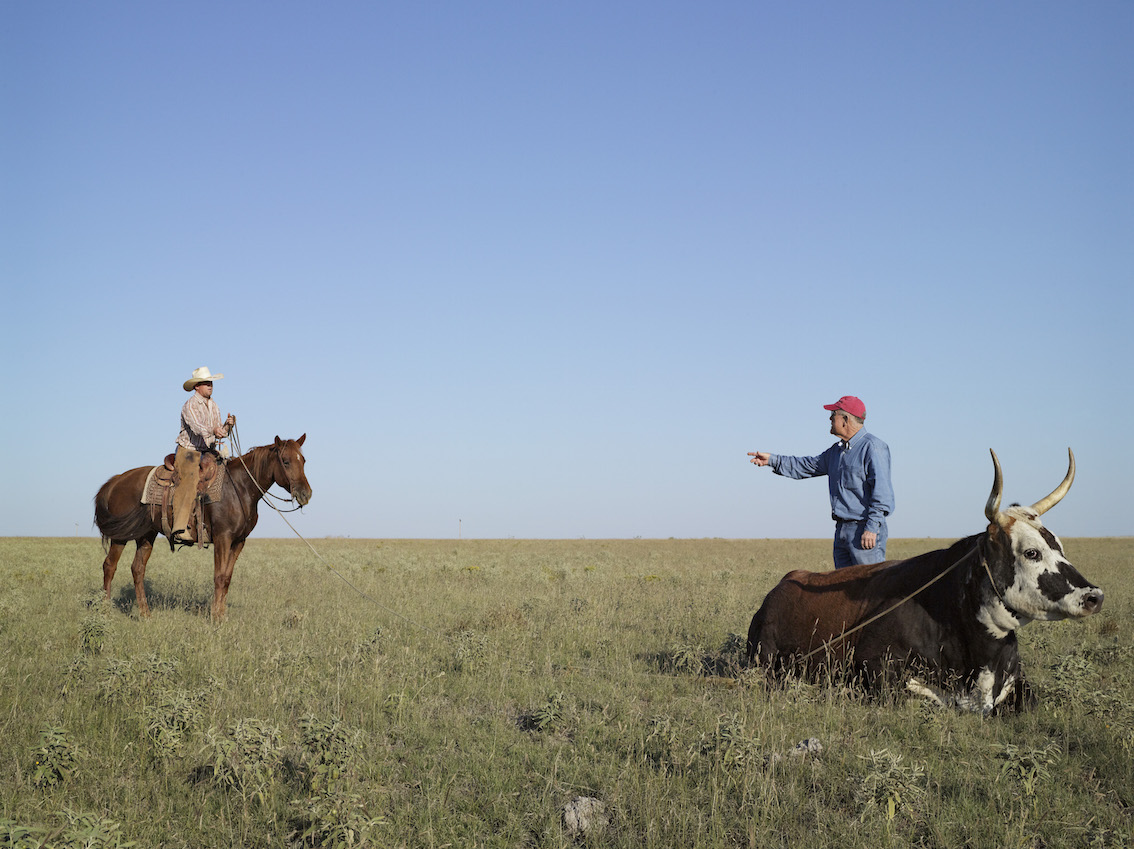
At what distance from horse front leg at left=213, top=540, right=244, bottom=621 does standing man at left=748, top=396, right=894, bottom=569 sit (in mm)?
7762

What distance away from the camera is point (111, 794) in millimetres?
4473

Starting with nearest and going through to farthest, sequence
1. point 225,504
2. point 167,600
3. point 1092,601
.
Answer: point 1092,601
point 225,504
point 167,600

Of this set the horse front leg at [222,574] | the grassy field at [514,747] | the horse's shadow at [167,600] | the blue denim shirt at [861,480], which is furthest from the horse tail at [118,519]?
the blue denim shirt at [861,480]

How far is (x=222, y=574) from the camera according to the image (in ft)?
36.4

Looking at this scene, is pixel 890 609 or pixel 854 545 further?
pixel 854 545

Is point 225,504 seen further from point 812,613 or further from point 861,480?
point 861,480

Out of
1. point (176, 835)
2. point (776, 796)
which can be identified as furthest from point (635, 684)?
point (176, 835)

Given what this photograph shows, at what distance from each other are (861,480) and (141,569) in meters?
10.1

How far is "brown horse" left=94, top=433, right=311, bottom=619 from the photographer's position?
1137 cm

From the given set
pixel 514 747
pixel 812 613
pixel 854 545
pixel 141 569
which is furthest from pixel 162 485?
pixel 854 545

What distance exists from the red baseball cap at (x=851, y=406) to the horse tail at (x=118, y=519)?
9571 mm

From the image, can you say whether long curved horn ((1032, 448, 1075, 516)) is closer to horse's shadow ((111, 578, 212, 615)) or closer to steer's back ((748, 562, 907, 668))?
steer's back ((748, 562, 907, 668))

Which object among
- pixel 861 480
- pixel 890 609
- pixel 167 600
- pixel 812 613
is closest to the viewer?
pixel 890 609

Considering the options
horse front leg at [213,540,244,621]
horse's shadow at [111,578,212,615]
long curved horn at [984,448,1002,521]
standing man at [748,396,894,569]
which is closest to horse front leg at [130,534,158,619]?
horse's shadow at [111,578,212,615]
